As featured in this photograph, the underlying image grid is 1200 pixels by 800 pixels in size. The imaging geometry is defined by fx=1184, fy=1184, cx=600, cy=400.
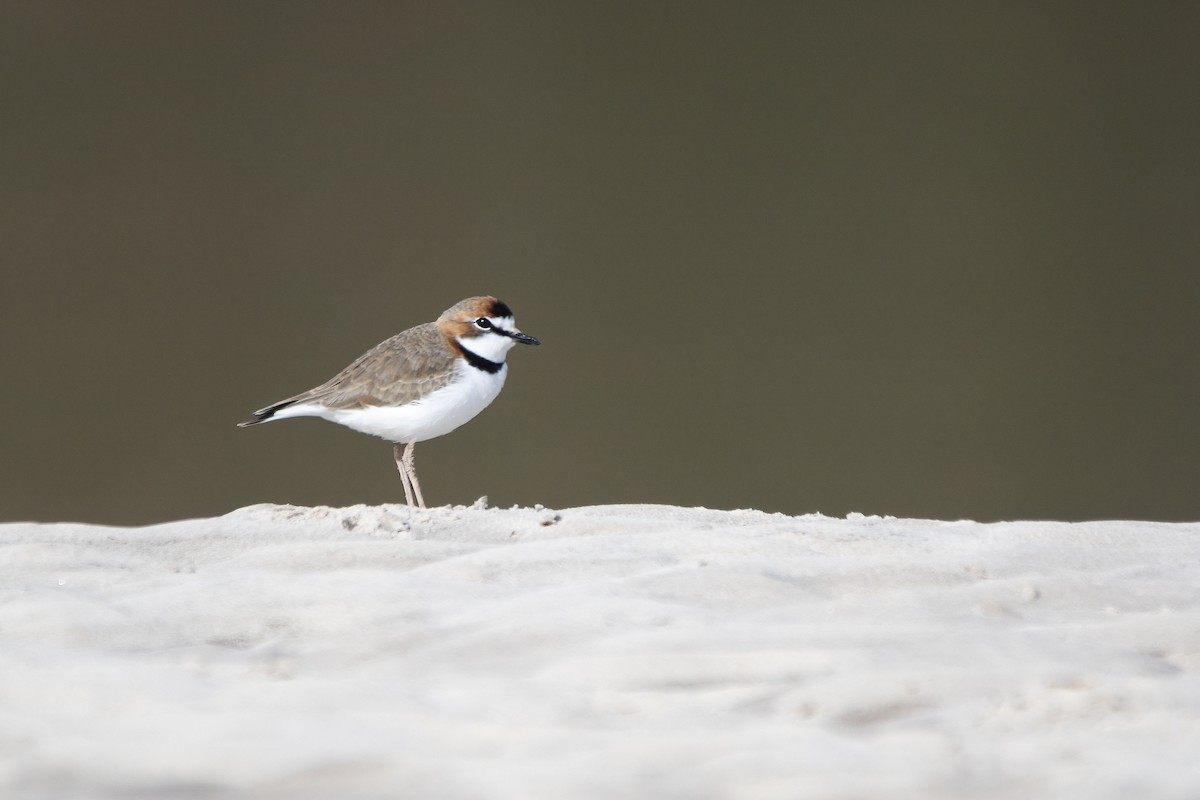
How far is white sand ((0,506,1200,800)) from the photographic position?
4.57ft

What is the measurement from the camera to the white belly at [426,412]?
3488mm

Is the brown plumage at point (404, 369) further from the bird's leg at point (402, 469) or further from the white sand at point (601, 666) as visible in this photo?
the white sand at point (601, 666)

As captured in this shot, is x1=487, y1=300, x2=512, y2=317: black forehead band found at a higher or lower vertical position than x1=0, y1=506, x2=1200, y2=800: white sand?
higher

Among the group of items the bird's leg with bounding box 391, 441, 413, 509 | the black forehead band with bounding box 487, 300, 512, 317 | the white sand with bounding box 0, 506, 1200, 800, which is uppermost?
the black forehead band with bounding box 487, 300, 512, 317

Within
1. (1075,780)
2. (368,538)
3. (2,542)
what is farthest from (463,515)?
(1075,780)

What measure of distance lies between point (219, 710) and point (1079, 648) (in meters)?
1.25

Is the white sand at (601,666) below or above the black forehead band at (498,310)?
below

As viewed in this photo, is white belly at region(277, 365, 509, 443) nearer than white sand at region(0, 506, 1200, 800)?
No

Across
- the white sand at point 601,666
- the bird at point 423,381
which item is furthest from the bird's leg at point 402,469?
the white sand at point 601,666

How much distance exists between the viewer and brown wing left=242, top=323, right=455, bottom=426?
3.52m

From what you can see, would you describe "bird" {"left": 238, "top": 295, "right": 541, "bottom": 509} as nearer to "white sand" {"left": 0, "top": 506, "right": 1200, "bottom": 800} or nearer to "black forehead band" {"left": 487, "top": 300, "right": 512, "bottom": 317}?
"black forehead band" {"left": 487, "top": 300, "right": 512, "bottom": 317}

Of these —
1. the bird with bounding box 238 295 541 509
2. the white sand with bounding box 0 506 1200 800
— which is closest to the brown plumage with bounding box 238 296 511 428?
the bird with bounding box 238 295 541 509

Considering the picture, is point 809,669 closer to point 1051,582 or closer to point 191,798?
point 1051,582

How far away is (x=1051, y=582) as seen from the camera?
2.14 metres
